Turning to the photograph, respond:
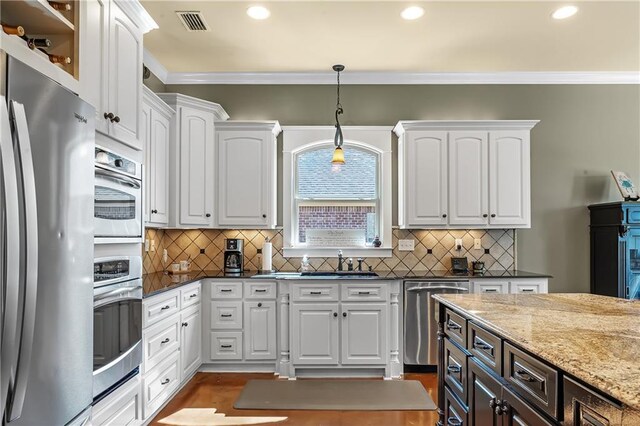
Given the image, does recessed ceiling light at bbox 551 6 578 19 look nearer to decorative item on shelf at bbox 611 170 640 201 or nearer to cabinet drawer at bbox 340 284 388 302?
decorative item on shelf at bbox 611 170 640 201

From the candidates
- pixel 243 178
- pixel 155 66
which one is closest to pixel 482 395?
pixel 243 178

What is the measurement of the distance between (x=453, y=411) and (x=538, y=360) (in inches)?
41.9

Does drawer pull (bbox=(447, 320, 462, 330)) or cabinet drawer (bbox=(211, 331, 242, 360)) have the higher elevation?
drawer pull (bbox=(447, 320, 462, 330))

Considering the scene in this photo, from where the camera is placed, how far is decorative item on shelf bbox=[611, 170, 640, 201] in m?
4.41

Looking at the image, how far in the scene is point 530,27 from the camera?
3596 mm

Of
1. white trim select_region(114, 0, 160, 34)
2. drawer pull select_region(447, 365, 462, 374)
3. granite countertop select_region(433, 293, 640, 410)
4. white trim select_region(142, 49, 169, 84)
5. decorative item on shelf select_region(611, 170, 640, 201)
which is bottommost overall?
drawer pull select_region(447, 365, 462, 374)

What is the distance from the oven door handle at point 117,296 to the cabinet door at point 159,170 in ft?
4.45

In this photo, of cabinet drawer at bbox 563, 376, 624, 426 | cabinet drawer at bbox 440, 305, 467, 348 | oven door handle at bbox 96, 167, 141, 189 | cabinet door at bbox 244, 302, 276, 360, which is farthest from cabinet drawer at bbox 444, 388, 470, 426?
oven door handle at bbox 96, 167, 141, 189

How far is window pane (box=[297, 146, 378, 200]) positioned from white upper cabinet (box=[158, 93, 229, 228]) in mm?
974

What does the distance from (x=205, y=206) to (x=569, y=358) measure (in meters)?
3.54

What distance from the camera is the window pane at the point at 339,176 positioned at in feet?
15.4

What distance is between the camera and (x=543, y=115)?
4.71 meters

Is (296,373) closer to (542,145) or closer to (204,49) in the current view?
(204,49)

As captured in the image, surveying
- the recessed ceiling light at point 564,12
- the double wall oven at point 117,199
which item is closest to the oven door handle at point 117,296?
the double wall oven at point 117,199
